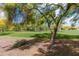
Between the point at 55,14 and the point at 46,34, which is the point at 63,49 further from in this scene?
the point at 55,14

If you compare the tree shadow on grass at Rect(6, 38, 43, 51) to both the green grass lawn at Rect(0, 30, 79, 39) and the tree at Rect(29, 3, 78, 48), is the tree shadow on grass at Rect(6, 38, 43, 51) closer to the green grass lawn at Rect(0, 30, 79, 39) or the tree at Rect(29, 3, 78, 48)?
the green grass lawn at Rect(0, 30, 79, 39)

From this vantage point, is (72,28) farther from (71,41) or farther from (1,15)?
(1,15)

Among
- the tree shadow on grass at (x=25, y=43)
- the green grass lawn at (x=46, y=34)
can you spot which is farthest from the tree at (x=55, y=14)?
the tree shadow on grass at (x=25, y=43)

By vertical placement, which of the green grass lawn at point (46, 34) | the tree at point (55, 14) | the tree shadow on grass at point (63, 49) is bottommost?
the tree shadow on grass at point (63, 49)

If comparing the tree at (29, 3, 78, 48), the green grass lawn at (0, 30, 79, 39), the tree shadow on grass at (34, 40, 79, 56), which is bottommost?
the tree shadow on grass at (34, 40, 79, 56)

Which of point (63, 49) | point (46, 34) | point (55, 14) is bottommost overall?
point (63, 49)

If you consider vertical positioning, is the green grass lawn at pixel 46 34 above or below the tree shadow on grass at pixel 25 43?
above

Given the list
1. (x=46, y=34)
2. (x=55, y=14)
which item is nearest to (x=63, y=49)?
(x=46, y=34)

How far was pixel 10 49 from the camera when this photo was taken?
254 cm

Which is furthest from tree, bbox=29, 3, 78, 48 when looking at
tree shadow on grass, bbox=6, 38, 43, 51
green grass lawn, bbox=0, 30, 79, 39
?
tree shadow on grass, bbox=6, 38, 43, 51

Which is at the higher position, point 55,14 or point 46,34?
point 55,14

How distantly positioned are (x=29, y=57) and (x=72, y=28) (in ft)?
1.79

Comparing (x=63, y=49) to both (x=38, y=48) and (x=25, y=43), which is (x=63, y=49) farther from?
(x=25, y=43)

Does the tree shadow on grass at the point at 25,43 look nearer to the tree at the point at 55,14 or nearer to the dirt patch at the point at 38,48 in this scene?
the dirt patch at the point at 38,48
